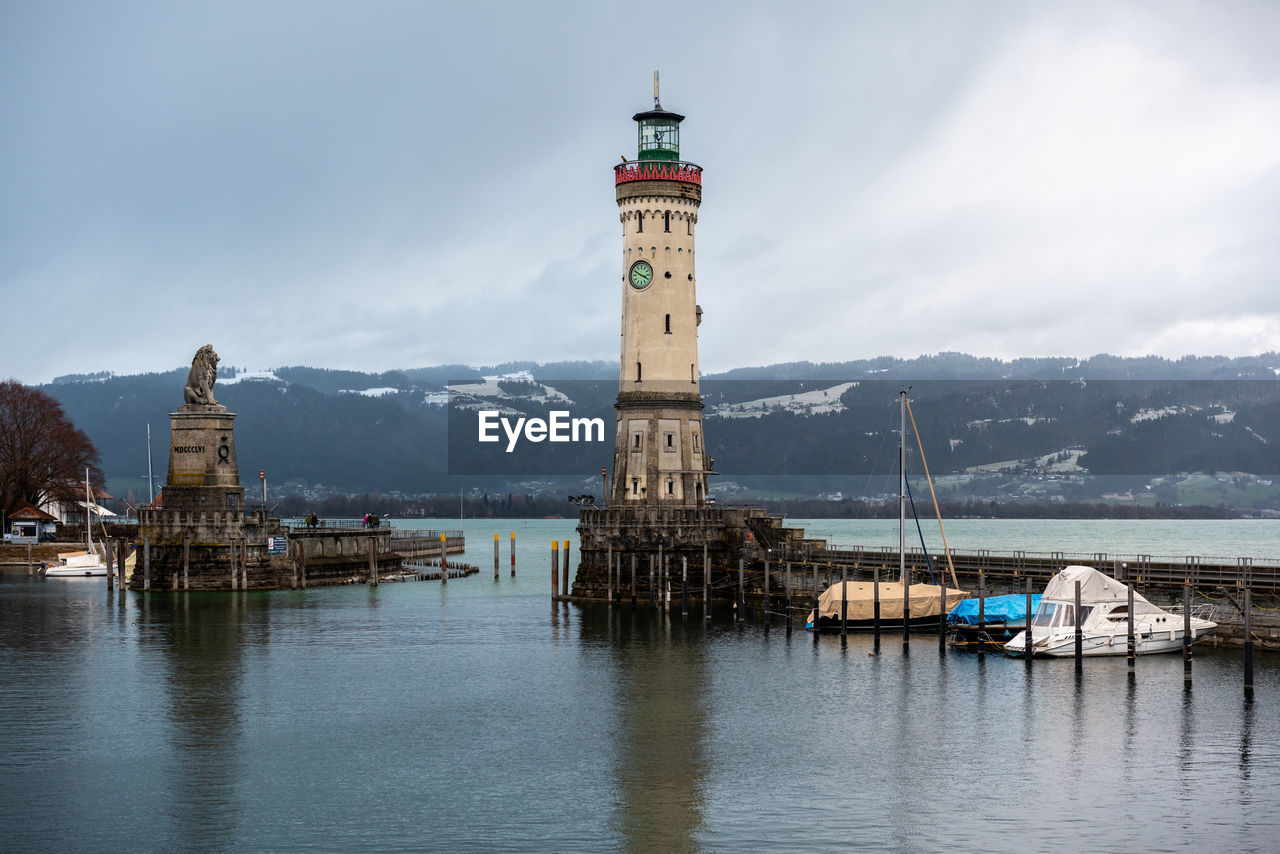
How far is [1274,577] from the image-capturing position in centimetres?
5584

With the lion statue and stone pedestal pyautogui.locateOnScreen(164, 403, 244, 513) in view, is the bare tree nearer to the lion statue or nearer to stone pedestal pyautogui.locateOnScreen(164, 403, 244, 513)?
the lion statue

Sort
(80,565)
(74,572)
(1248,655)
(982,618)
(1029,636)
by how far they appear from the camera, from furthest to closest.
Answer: (80,565), (74,572), (982,618), (1029,636), (1248,655)

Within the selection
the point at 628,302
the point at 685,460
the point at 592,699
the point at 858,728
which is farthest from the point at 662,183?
the point at 858,728

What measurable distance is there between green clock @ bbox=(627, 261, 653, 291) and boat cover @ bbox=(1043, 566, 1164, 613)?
32250mm

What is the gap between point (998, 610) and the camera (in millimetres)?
60906

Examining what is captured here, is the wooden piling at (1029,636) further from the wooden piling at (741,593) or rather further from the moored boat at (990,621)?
the wooden piling at (741,593)

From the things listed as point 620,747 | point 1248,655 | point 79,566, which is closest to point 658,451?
point 620,747

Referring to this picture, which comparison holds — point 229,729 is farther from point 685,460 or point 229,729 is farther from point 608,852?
point 685,460

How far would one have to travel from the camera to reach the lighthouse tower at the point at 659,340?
78.6 metres

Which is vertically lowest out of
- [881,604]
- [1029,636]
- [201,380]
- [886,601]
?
[1029,636]

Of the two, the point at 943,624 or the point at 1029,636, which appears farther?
the point at 943,624

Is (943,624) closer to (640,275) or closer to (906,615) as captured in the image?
(906,615)

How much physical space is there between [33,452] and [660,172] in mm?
87816

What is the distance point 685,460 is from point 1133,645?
32.6 metres
